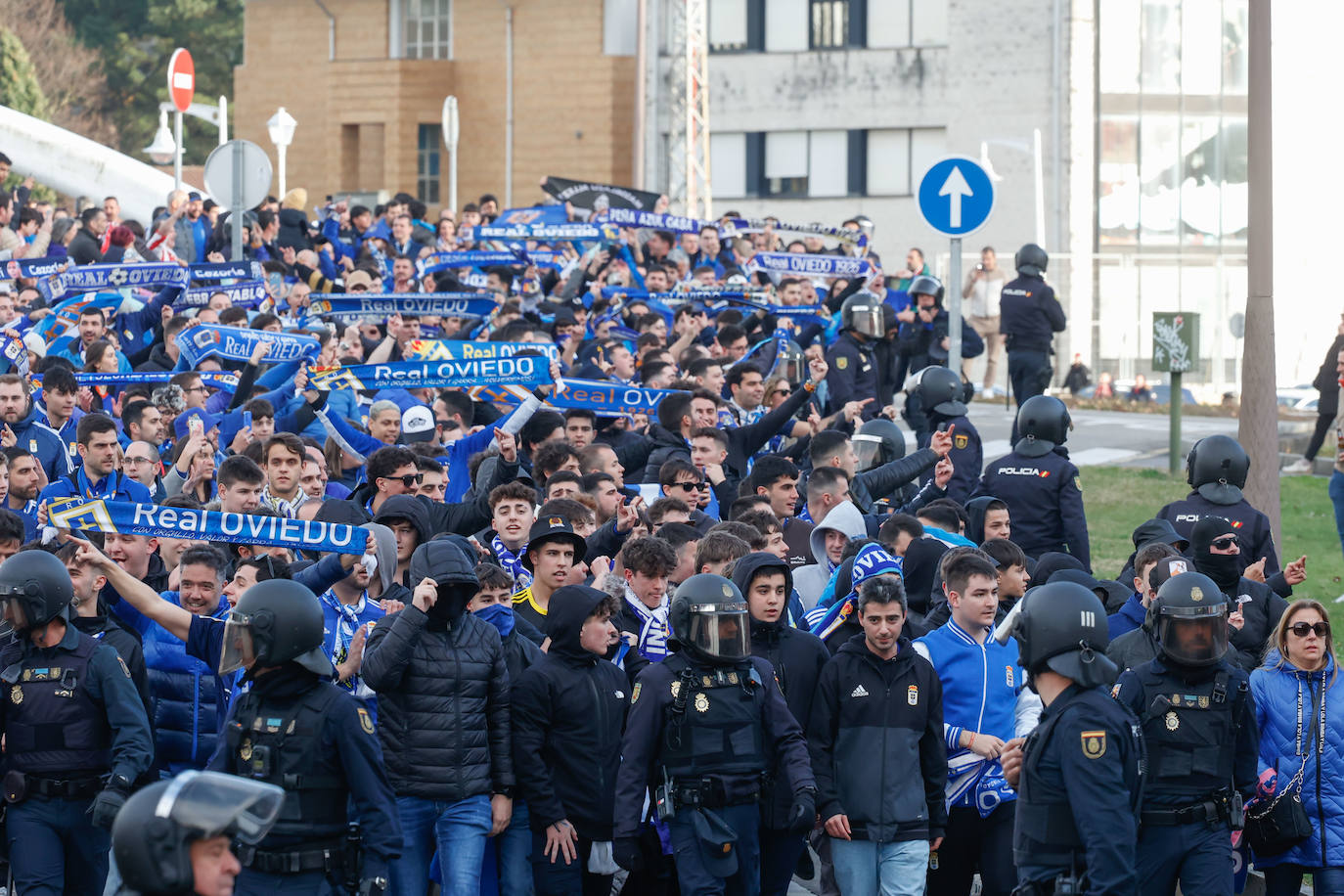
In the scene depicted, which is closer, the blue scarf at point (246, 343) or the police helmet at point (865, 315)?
the blue scarf at point (246, 343)

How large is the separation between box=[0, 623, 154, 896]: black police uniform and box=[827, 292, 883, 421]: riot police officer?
9661mm

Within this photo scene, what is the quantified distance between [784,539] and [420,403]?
408 centimetres

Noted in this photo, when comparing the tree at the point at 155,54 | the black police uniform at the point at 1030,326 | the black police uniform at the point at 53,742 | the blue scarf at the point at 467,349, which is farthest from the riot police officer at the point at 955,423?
Result: the tree at the point at 155,54

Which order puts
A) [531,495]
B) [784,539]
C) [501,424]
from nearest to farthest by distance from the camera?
[531,495] → [784,539] → [501,424]

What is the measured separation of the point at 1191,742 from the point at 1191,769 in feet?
0.32

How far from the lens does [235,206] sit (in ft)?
54.9

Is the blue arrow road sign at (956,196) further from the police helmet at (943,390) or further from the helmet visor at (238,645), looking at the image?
the helmet visor at (238,645)

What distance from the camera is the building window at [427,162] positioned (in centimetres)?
5238

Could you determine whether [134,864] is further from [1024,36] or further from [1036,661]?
[1024,36]

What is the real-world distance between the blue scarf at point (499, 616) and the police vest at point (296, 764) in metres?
1.48

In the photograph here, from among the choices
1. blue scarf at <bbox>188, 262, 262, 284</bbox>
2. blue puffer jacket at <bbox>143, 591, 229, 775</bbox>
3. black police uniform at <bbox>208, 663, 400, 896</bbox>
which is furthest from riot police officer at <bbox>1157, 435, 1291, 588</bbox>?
blue scarf at <bbox>188, 262, 262, 284</bbox>

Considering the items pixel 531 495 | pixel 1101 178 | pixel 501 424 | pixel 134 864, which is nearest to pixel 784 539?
pixel 531 495

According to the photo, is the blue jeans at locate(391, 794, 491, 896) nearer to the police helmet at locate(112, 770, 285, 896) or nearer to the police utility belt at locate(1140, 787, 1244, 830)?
the police utility belt at locate(1140, 787, 1244, 830)

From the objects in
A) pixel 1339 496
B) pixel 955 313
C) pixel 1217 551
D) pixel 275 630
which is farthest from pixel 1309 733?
pixel 1339 496
